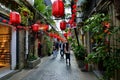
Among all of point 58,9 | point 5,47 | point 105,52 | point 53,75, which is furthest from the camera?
point 5,47

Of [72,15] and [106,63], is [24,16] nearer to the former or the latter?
[72,15]

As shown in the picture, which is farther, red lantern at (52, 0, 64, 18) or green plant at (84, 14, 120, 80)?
red lantern at (52, 0, 64, 18)

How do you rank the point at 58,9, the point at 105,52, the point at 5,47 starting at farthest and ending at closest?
the point at 5,47 → the point at 58,9 → the point at 105,52

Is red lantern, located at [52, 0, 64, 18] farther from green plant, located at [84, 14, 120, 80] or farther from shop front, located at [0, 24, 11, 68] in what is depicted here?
shop front, located at [0, 24, 11, 68]

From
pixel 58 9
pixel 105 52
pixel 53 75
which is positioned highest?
pixel 58 9

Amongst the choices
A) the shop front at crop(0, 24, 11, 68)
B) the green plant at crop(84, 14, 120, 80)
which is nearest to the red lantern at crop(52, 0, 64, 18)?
the green plant at crop(84, 14, 120, 80)

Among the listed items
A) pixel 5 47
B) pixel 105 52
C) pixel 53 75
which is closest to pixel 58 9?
pixel 105 52

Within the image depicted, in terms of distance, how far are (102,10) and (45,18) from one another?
14.7 m

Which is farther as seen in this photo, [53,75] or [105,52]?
[53,75]

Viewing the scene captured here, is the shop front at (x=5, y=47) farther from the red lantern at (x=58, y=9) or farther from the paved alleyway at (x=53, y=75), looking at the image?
the red lantern at (x=58, y=9)

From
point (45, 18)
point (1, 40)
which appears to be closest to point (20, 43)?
point (1, 40)

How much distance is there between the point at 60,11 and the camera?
30.4 feet

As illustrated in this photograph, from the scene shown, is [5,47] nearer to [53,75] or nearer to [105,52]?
[53,75]

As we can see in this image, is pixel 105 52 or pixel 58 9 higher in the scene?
pixel 58 9
